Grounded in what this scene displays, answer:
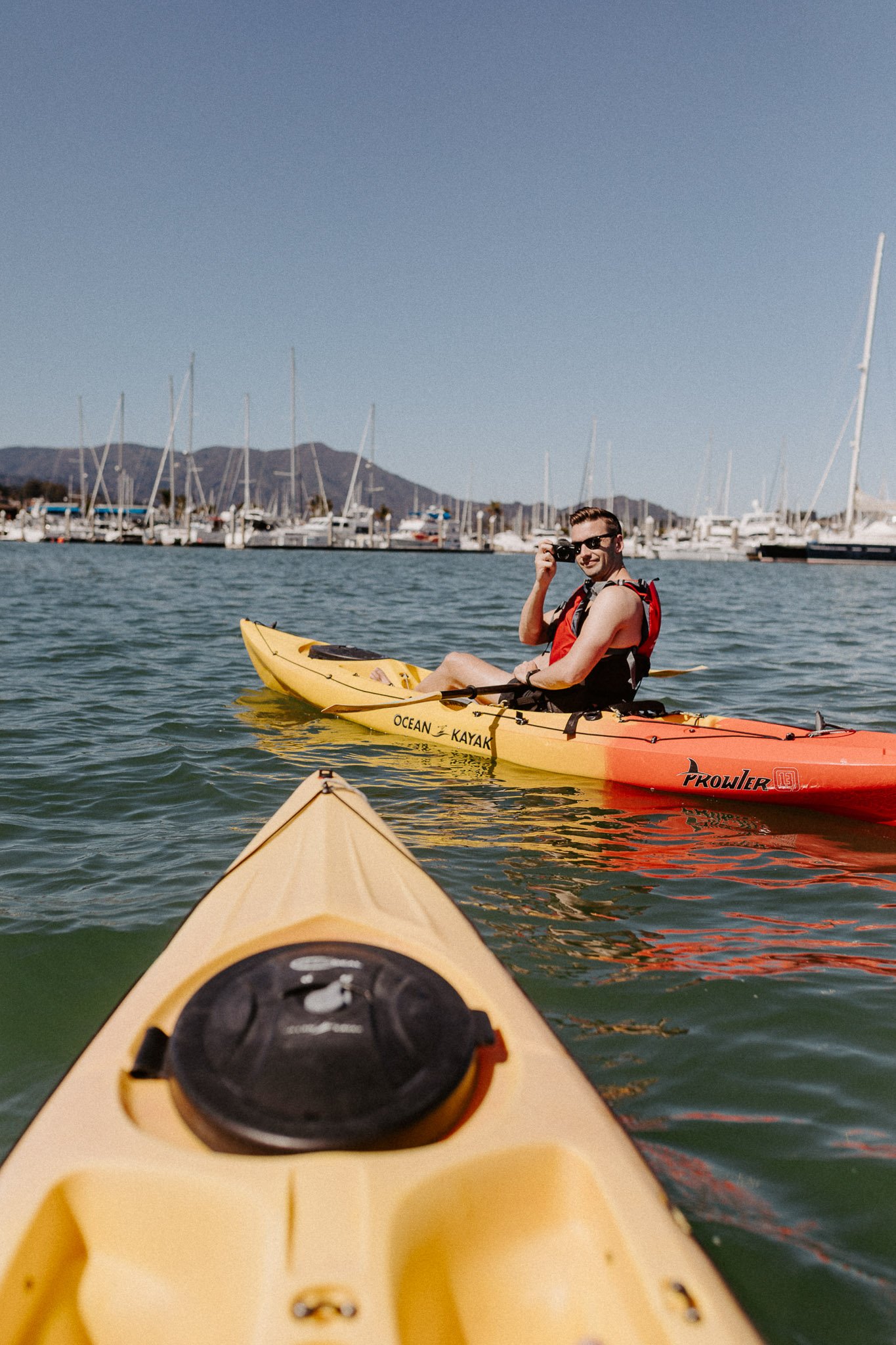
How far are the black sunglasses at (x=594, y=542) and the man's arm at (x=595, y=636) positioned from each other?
258mm

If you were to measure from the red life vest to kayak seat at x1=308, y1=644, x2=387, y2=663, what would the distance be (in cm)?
216

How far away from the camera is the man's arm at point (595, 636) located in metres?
5.08

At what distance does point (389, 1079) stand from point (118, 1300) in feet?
1.65

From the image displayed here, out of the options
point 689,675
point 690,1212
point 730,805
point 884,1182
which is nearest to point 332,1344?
point 690,1212

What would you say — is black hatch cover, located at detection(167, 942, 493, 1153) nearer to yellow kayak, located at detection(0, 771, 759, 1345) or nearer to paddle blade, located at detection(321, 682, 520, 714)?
yellow kayak, located at detection(0, 771, 759, 1345)

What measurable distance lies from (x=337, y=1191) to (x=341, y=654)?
626 centimetres

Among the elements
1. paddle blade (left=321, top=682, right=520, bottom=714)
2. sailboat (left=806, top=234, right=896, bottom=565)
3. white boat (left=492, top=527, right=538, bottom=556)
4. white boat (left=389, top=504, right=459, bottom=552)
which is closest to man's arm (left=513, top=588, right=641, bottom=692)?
paddle blade (left=321, top=682, right=520, bottom=714)

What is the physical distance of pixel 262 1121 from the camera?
1.44m

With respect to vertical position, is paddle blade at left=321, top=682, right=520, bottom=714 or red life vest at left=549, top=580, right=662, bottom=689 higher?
red life vest at left=549, top=580, right=662, bottom=689

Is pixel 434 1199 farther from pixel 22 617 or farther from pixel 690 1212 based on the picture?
pixel 22 617

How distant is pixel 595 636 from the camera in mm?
5148

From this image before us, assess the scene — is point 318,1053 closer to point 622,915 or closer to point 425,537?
point 622,915

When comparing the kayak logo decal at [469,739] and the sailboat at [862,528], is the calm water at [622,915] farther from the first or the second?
the sailboat at [862,528]

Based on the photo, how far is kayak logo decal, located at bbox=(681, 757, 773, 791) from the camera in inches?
193
